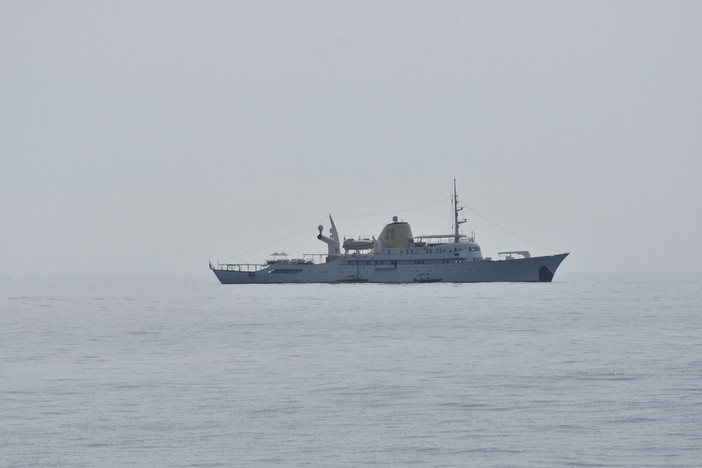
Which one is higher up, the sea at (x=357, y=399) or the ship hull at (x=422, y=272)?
the ship hull at (x=422, y=272)

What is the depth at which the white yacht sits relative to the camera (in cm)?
14375

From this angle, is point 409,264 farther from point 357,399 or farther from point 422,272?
point 357,399

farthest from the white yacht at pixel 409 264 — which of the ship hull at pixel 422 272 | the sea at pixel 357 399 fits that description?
the sea at pixel 357 399

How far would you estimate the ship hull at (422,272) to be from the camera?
144 m

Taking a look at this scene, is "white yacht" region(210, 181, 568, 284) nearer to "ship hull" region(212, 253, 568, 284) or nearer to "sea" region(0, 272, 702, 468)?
"ship hull" region(212, 253, 568, 284)

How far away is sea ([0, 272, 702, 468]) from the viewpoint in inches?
896

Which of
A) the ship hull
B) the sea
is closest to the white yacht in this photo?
the ship hull

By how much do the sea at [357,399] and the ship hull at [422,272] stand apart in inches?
3274

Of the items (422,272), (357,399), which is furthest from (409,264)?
(357,399)

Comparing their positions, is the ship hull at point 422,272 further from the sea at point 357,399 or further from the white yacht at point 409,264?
the sea at point 357,399

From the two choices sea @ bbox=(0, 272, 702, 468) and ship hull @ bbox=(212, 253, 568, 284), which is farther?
ship hull @ bbox=(212, 253, 568, 284)

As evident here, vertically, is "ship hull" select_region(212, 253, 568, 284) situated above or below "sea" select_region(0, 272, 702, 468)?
above

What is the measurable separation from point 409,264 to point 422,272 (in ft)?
8.04

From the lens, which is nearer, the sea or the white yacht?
the sea
